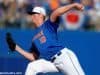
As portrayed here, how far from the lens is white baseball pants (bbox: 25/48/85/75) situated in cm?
754

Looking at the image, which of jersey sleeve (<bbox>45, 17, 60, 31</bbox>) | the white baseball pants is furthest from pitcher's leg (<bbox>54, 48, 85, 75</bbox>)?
jersey sleeve (<bbox>45, 17, 60, 31</bbox>)

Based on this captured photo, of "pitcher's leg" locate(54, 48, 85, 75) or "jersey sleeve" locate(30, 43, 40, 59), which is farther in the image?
"jersey sleeve" locate(30, 43, 40, 59)

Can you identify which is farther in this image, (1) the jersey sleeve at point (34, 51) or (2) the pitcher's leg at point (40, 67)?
(1) the jersey sleeve at point (34, 51)

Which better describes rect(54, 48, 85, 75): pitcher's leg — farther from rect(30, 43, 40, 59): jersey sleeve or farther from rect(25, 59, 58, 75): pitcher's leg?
rect(30, 43, 40, 59): jersey sleeve

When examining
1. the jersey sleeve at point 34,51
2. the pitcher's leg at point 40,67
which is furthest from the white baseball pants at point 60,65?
the jersey sleeve at point 34,51

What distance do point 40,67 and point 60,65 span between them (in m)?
0.32

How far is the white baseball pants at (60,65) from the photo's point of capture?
7543mm

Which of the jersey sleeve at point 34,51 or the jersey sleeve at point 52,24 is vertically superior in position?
the jersey sleeve at point 52,24

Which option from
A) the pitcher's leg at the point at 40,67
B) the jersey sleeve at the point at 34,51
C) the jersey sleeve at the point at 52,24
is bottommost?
the pitcher's leg at the point at 40,67

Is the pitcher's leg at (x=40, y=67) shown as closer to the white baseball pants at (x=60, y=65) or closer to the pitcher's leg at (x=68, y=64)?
the white baseball pants at (x=60, y=65)

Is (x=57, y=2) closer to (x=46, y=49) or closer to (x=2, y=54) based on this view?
Result: (x=2, y=54)

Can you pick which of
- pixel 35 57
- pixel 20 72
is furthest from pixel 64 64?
pixel 20 72

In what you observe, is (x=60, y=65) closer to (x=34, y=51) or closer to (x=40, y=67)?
(x=40, y=67)

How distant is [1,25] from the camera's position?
1171 centimetres
